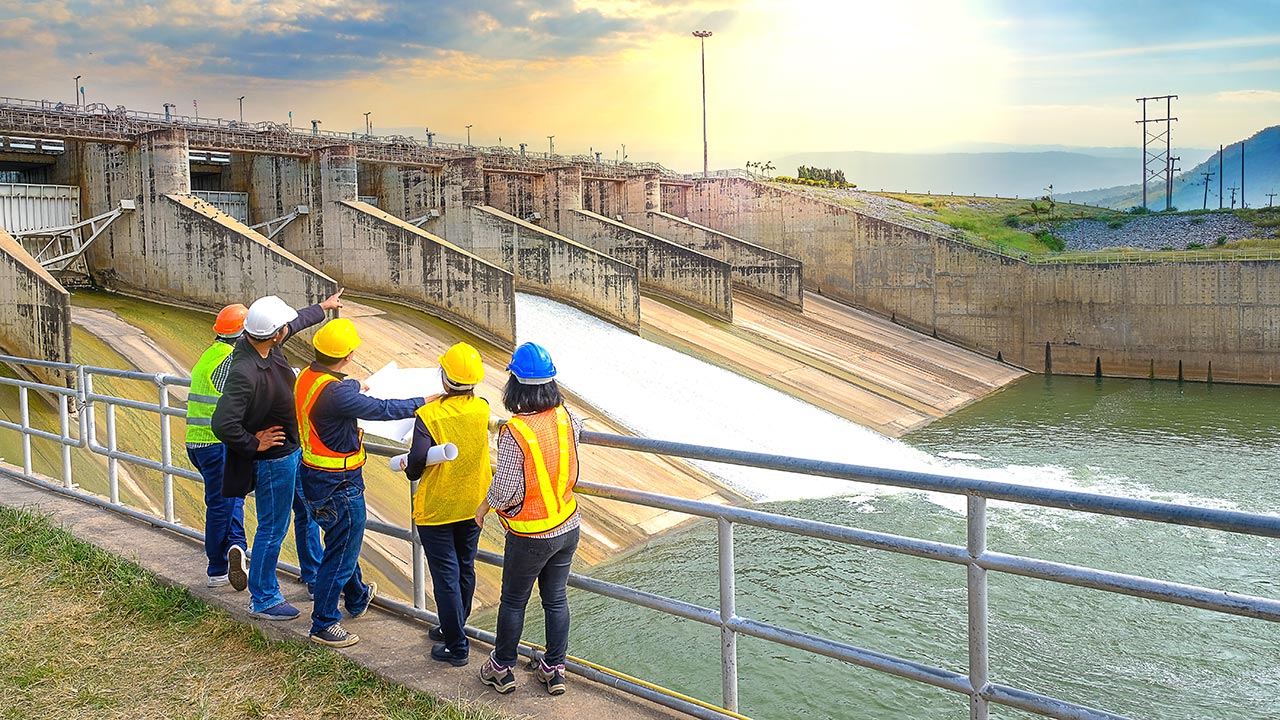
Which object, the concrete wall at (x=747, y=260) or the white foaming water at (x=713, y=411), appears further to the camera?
the concrete wall at (x=747, y=260)

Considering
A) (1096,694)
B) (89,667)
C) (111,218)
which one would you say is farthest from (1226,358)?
(89,667)

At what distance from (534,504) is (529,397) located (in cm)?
40

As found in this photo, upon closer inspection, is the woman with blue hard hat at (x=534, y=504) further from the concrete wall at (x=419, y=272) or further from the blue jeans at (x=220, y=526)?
the concrete wall at (x=419, y=272)

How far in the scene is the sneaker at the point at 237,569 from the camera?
493cm

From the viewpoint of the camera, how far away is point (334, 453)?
4328mm

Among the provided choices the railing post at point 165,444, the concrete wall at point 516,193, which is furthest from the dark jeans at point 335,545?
the concrete wall at point 516,193

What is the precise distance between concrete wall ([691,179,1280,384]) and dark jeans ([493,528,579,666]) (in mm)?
28965

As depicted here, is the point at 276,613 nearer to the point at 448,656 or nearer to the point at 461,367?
the point at 448,656

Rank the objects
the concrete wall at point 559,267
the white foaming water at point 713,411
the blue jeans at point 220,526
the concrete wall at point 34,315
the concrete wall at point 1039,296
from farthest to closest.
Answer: the concrete wall at point 1039,296 < the concrete wall at point 559,267 < the white foaming water at point 713,411 < the concrete wall at point 34,315 < the blue jeans at point 220,526

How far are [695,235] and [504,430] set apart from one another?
29743 millimetres

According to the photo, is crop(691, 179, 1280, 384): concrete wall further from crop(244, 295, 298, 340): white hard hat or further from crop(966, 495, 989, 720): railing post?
crop(244, 295, 298, 340): white hard hat

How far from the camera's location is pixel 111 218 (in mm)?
18859

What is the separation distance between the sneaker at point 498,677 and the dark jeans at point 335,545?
2.75 ft

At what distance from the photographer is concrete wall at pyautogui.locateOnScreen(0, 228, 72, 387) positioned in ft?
42.4
